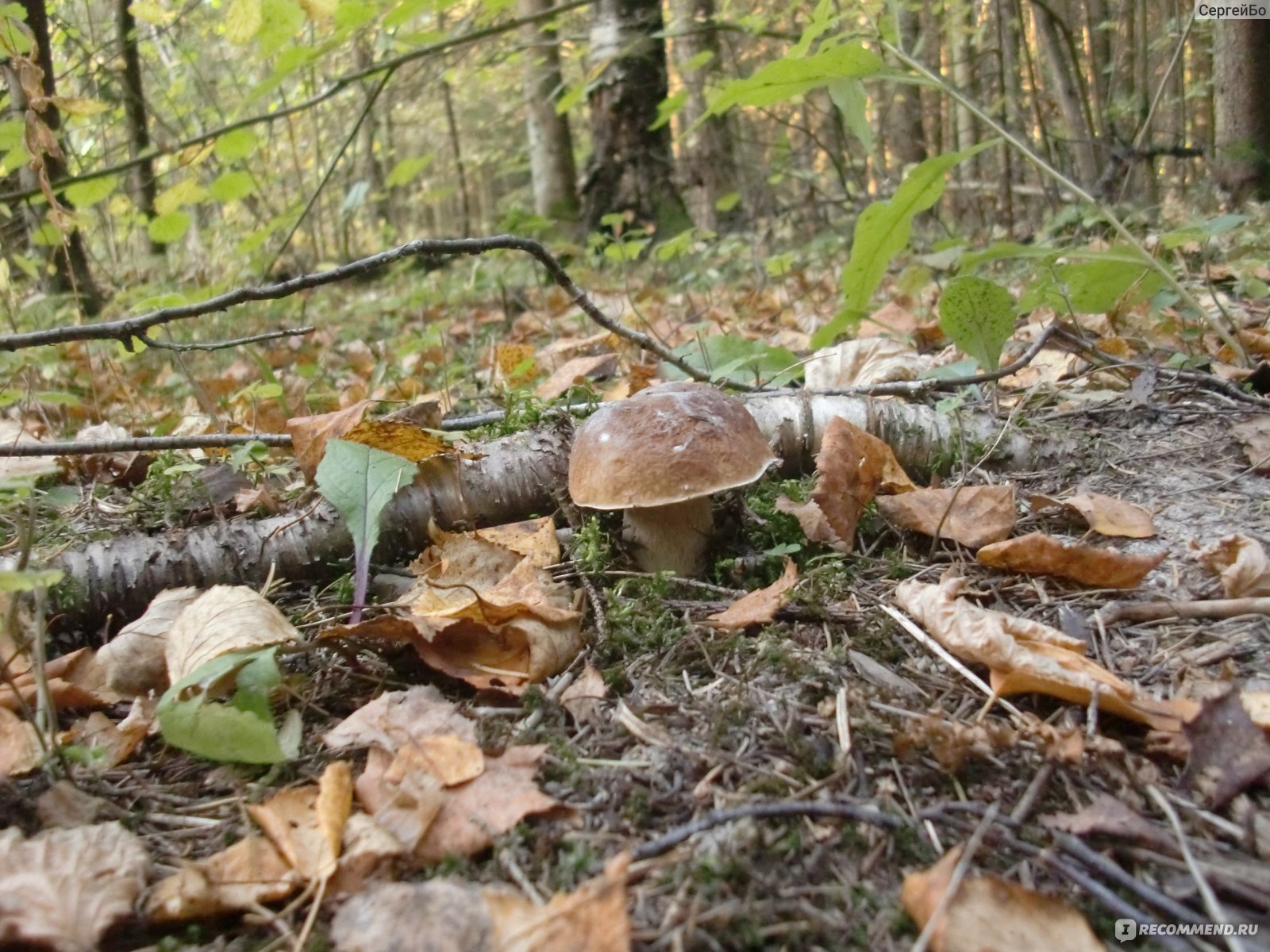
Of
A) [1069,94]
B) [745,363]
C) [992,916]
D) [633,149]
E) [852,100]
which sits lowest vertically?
[992,916]

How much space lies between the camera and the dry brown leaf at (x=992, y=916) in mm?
1023

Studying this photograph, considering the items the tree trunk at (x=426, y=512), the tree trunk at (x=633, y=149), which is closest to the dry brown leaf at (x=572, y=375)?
the tree trunk at (x=426, y=512)

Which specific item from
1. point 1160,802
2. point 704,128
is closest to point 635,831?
point 1160,802

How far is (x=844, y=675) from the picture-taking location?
164 cm

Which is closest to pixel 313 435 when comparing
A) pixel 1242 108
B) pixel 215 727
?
pixel 215 727

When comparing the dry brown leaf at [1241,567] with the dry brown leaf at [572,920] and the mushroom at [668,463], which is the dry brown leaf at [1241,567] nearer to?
the mushroom at [668,463]

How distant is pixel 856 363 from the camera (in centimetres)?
357

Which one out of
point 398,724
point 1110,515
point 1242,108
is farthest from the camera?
point 1242,108

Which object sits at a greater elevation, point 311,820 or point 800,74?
point 800,74

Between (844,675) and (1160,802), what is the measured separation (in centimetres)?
57

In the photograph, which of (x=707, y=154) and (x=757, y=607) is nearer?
(x=757, y=607)

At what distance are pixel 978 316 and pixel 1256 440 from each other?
3.15 ft

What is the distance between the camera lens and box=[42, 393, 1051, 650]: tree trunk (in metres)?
2.10

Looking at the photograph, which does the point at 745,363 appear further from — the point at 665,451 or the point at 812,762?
the point at 812,762
